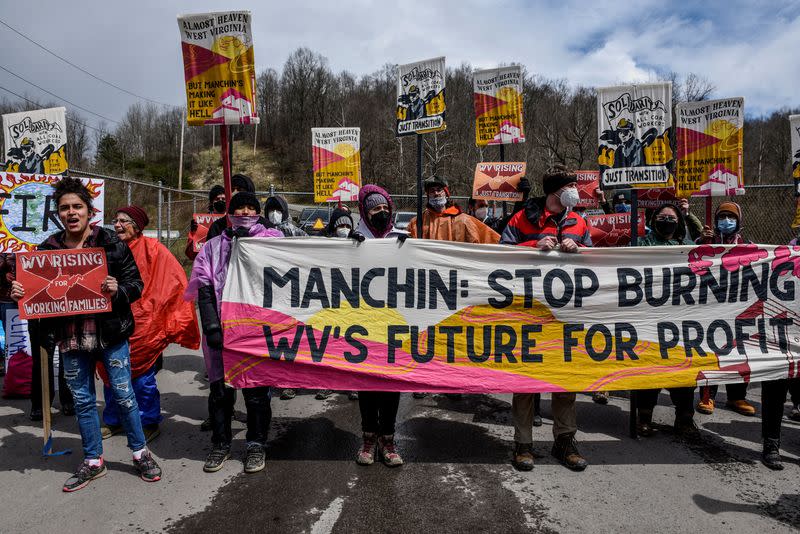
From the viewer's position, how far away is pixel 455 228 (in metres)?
5.24

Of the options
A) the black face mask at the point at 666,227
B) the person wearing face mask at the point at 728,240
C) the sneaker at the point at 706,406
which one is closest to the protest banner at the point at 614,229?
the person wearing face mask at the point at 728,240

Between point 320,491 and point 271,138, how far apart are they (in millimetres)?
69662

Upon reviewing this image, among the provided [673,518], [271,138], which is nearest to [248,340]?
[673,518]

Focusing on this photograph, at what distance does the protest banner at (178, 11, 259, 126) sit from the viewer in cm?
441

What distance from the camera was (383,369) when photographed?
376 cm

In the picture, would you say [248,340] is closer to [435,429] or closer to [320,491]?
[320,491]

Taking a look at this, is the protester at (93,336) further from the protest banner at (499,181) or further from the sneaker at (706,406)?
the protest banner at (499,181)

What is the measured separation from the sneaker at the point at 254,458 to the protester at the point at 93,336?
1.98 feet

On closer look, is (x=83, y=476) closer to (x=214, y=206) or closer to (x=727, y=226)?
(x=214, y=206)

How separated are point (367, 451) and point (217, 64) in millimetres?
→ 3500

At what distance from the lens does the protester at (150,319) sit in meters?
4.20

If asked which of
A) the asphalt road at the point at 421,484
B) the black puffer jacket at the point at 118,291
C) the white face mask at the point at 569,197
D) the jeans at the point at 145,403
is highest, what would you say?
the white face mask at the point at 569,197

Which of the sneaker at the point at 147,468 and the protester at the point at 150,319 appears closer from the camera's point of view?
the sneaker at the point at 147,468

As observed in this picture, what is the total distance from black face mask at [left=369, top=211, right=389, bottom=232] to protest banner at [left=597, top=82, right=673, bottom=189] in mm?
2188
